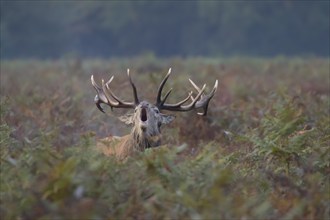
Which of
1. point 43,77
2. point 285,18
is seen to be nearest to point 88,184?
point 43,77

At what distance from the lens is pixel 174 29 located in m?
53.8

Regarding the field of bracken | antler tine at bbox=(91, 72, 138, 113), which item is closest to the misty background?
antler tine at bbox=(91, 72, 138, 113)

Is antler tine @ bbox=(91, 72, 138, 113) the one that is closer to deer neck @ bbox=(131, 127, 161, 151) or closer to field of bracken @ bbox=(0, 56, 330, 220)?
deer neck @ bbox=(131, 127, 161, 151)

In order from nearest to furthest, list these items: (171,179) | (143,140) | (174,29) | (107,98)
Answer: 1. (171,179)
2. (143,140)
3. (107,98)
4. (174,29)

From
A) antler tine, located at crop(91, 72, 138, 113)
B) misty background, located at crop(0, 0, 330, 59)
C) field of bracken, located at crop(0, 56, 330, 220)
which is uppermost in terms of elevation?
misty background, located at crop(0, 0, 330, 59)

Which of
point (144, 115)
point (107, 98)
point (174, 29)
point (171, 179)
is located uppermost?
point (174, 29)

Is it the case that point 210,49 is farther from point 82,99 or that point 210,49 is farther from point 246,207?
point 246,207

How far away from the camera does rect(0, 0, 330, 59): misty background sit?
4697 centimetres

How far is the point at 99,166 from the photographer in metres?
6.96

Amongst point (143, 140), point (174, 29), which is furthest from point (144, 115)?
point (174, 29)

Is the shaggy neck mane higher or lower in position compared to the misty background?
lower

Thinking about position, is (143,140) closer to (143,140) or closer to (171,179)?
(143,140)

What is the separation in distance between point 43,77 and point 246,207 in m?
19.7

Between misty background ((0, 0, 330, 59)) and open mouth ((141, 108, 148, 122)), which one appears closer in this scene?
open mouth ((141, 108, 148, 122))
